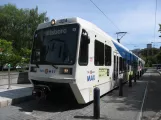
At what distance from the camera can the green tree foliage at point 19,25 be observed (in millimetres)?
39594

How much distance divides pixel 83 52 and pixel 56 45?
102 cm

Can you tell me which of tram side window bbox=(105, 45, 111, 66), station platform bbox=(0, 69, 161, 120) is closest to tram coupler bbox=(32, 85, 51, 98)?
station platform bbox=(0, 69, 161, 120)

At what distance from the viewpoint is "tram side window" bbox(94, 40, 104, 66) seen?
10.1 metres

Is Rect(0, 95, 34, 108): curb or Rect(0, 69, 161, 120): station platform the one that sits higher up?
Rect(0, 95, 34, 108): curb

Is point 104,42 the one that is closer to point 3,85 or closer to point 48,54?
point 48,54

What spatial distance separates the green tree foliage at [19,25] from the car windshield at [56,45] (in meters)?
30.0

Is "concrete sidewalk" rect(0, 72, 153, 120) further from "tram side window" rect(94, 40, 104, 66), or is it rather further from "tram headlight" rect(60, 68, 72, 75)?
"tram side window" rect(94, 40, 104, 66)

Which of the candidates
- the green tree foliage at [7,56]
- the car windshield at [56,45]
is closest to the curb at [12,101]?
the car windshield at [56,45]

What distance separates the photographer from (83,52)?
891 cm

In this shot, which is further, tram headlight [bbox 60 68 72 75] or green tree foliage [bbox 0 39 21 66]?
green tree foliage [bbox 0 39 21 66]

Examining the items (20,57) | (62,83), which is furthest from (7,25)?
(62,83)

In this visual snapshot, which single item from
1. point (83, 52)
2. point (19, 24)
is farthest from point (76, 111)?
point (19, 24)

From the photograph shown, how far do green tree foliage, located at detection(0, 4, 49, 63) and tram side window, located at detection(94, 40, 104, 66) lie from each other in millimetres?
29343

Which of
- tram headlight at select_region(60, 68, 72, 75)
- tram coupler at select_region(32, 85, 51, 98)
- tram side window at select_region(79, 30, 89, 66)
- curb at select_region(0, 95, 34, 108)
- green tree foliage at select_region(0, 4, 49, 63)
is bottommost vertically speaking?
curb at select_region(0, 95, 34, 108)
